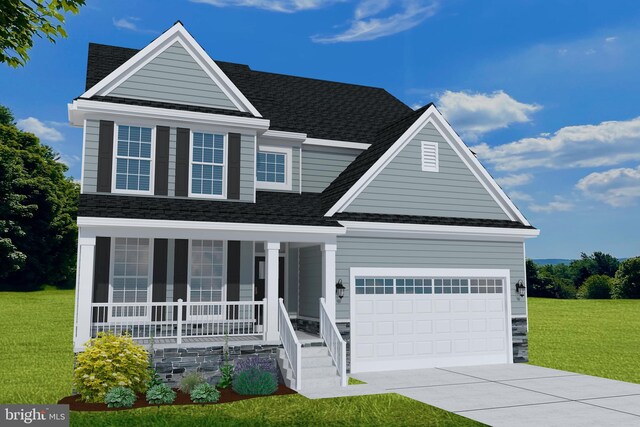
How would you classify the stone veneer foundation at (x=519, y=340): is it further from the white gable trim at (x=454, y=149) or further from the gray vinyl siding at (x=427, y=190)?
the gray vinyl siding at (x=427, y=190)

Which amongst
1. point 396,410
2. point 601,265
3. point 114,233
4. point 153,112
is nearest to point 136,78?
point 153,112

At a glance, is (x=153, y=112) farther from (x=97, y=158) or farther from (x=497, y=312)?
(x=497, y=312)

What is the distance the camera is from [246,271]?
17156 millimetres

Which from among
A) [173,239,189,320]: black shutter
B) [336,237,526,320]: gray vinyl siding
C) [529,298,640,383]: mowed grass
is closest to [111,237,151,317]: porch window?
→ [173,239,189,320]: black shutter

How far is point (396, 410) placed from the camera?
1177 cm

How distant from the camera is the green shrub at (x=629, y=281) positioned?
57344 mm

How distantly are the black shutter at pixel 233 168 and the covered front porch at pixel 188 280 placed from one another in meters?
1.47

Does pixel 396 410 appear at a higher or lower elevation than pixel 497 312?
lower

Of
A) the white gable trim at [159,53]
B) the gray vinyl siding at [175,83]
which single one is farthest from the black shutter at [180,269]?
the white gable trim at [159,53]

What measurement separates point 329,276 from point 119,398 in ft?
21.6

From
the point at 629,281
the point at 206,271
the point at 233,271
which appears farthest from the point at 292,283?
the point at 629,281

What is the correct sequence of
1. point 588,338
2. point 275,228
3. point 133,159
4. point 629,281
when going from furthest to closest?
point 629,281 → point 588,338 → point 133,159 → point 275,228

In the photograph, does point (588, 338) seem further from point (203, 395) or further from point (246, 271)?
point (203, 395)

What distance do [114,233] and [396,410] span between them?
26.4ft
